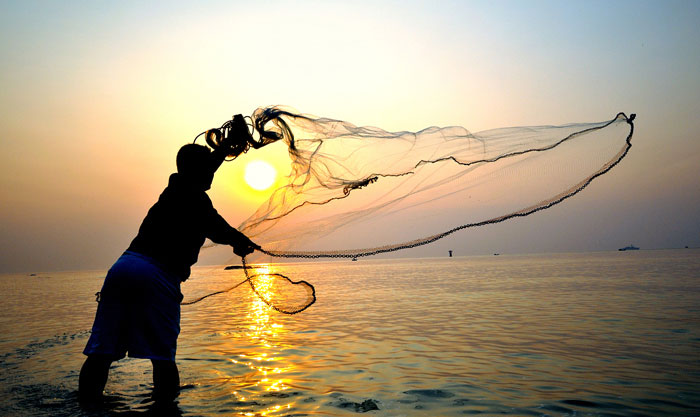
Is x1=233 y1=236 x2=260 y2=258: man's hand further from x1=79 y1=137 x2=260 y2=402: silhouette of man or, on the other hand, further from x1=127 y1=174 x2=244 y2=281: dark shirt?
x1=127 y1=174 x2=244 y2=281: dark shirt

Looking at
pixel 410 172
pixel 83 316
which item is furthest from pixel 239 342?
pixel 83 316

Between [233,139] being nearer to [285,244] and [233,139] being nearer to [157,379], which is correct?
[285,244]

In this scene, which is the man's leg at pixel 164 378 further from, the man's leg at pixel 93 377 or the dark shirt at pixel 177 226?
the dark shirt at pixel 177 226

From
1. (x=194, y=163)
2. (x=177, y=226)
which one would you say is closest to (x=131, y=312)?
(x=177, y=226)

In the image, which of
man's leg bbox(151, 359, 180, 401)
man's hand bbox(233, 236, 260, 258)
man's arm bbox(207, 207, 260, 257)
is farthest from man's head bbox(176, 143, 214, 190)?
man's leg bbox(151, 359, 180, 401)

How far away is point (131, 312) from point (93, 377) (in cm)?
75

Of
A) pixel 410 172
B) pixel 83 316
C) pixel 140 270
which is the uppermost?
pixel 410 172

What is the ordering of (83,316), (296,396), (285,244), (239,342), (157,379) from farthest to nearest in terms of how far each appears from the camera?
(83,316)
(239,342)
(285,244)
(296,396)
(157,379)

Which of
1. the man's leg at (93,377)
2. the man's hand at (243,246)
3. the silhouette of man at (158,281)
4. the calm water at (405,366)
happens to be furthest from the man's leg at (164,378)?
the man's hand at (243,246)

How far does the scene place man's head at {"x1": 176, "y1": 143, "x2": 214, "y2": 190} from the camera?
460cm

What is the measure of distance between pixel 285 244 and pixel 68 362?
16.2ft

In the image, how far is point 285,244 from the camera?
673 cm

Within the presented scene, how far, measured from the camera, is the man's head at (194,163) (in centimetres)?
460

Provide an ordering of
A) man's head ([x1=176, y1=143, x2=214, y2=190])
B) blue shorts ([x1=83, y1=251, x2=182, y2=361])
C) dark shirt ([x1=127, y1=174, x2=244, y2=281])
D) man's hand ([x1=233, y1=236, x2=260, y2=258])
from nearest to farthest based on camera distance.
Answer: blue shorts ([x1=83, y1=251, x2=182, y2=361]) < dark shirt ([x1=127, y1=174, x2=244, y2=281]) < man's head ([x1=176, y1=143, x2=214, y2=190]) < man's hand ([x1=233, y1=236, x2=260, y2=258])
